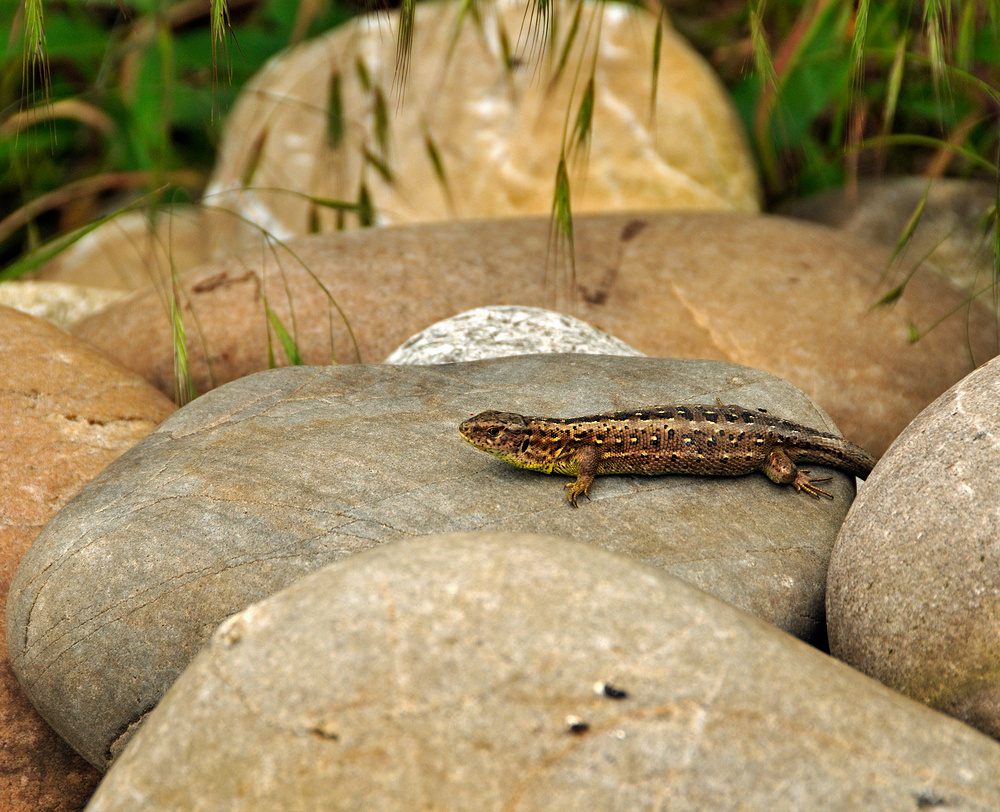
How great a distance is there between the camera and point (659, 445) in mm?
4625

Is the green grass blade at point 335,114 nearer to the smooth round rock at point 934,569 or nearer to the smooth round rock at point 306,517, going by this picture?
the smooth round rock at point 306,517

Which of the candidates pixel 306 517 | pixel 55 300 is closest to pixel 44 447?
pixel 306 517

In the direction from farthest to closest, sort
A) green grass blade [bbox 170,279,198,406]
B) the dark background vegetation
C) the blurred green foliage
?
the blurred green foliage < the dark background vegetation < green grass blade [bbox 170,279,198,406]

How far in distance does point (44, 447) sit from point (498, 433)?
237 cm

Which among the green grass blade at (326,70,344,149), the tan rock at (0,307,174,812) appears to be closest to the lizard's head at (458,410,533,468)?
the tan rock at (0,307,174,812)

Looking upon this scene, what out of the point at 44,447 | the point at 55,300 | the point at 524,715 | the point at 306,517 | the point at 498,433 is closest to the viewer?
the point at 524,715

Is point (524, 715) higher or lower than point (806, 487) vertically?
higher

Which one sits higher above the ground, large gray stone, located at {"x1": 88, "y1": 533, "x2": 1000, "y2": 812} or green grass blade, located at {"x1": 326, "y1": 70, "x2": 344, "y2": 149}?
green grass blade, located at {"x1": 326, "y1": 70, "x2": 344, "y2": 149}

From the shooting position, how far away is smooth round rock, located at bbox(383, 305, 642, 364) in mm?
5688

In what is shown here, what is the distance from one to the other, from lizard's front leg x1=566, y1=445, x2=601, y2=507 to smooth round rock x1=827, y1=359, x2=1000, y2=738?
46.7 inches

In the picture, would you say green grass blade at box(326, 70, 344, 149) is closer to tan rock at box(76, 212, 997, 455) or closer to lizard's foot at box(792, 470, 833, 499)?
tan rock at box(76, 212, 997, 455)

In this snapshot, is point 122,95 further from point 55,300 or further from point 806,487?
point 806,487

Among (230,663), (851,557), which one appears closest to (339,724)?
(230,663)

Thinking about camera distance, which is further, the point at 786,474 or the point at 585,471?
the point at 786,474
